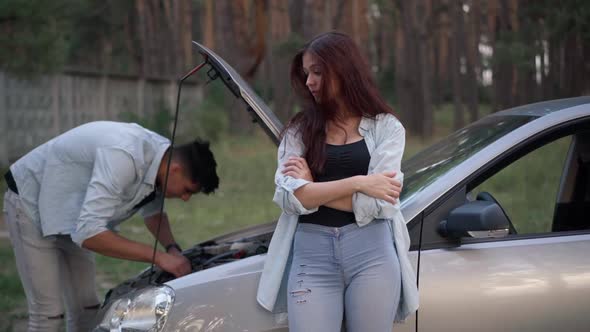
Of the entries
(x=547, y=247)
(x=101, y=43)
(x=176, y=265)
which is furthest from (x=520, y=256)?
(x=101, y=43)

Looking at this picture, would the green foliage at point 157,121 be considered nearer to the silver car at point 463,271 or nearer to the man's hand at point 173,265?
the man's hand at point 173,265

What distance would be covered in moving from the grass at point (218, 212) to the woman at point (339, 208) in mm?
3721

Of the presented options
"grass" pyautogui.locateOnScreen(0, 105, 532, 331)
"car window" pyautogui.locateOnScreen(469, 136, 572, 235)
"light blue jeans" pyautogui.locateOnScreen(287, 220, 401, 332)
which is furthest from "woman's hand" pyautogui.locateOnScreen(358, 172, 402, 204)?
"grass" pyautogui.locateOnScreen(0, 105, 532, 331)

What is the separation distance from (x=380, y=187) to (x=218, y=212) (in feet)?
29.6

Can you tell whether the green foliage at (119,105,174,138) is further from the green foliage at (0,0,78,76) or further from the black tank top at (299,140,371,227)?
the black tank top at (299,140,371,227)

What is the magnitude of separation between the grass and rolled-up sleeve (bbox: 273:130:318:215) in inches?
146

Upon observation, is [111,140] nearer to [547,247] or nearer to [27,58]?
[547,247]

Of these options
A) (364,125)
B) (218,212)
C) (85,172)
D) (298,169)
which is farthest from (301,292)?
(218,212)

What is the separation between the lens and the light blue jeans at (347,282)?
8.97ft

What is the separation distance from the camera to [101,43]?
40.5 meters

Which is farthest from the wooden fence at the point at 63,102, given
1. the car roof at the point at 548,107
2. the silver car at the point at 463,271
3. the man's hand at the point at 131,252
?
the car roof at the point at 548,107

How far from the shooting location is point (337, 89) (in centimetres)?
289

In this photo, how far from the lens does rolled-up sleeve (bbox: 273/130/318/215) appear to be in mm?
2793

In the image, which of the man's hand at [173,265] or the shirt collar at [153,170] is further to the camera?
the shirt collar at [153,170]
